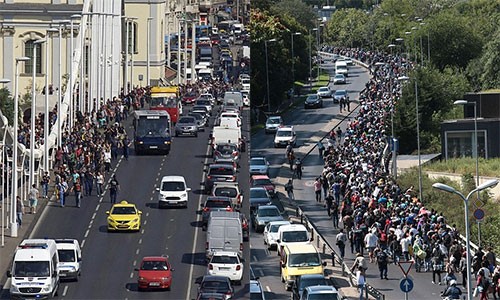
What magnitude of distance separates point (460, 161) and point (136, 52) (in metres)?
89.8

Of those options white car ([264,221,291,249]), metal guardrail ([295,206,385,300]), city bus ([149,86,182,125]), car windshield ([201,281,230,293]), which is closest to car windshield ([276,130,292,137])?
metal guardrail ([295,206,385,300])

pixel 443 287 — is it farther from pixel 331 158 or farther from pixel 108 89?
pixel 108 89

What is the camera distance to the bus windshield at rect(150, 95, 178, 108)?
107 m

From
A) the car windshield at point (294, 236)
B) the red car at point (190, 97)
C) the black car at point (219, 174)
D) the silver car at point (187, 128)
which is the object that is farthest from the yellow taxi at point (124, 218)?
the red car at point (190, 97)

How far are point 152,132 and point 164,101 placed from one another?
1618 cm

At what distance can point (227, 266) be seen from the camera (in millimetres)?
59125

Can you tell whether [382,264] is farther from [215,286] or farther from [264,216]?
[264,216]

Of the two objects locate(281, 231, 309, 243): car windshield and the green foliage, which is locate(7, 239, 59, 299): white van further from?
the green foliage

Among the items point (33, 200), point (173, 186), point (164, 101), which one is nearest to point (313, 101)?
point (173, 186)

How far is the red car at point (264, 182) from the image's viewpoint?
2555 inches

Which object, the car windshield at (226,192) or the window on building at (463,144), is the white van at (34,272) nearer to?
the car windshield at (226,192)

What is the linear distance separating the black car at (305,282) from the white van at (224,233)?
870 centimetres

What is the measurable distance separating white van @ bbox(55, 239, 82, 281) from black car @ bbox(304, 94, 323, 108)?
15071mm

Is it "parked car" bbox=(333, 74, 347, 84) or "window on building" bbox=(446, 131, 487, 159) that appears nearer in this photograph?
"parked car" bbox=(333, 74, 347, 84)
